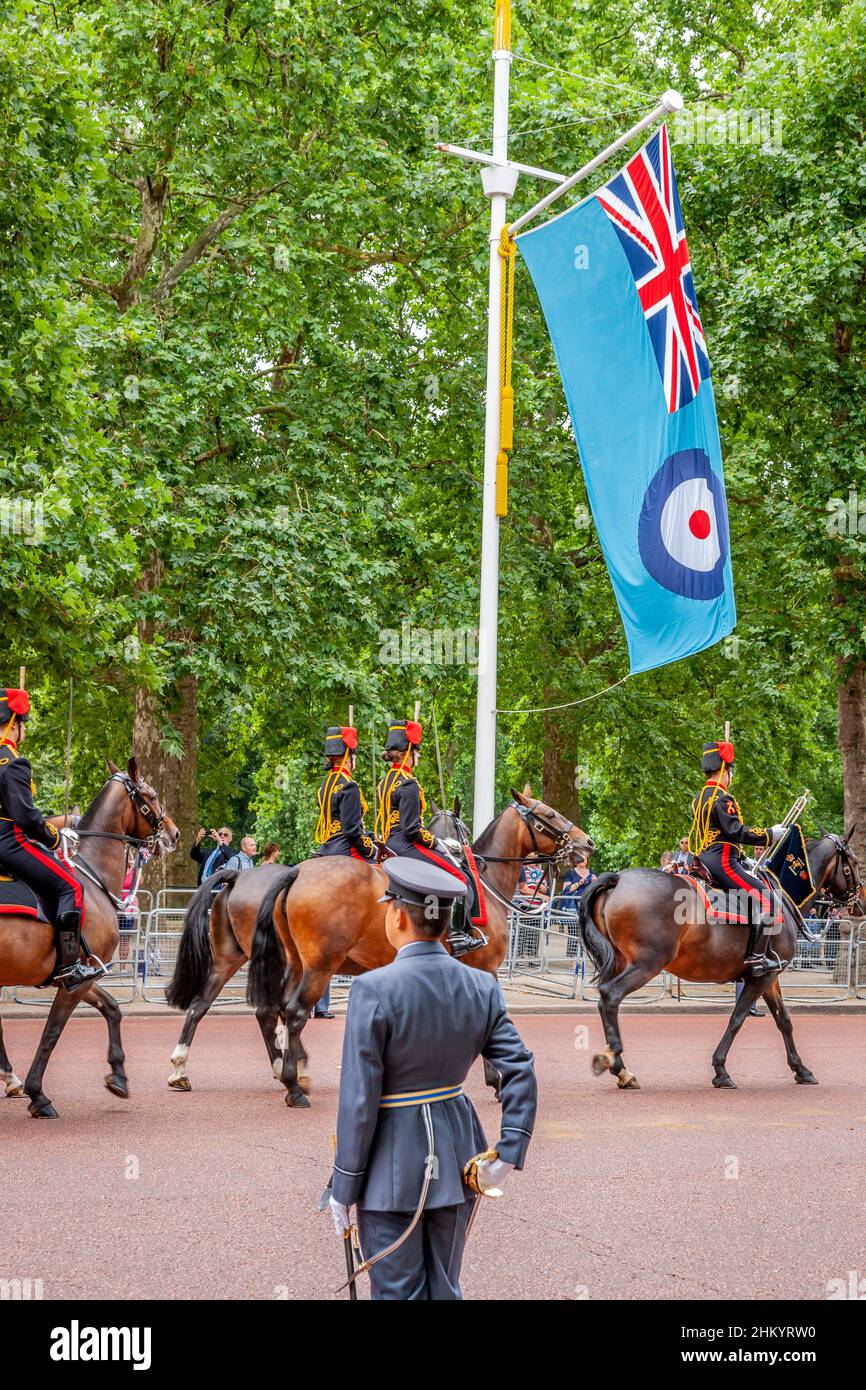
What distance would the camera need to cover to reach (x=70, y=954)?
404 inches

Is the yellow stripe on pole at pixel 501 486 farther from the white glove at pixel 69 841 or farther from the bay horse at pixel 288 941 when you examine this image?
the white glove at pixel 69 841

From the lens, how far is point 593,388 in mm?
15422

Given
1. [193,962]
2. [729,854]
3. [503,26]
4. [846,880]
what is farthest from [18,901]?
[503,26]

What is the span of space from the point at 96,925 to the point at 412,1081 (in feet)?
21.9

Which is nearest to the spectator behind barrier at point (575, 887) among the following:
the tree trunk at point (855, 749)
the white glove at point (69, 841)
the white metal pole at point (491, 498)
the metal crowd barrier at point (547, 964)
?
the metal crowd barrier at point (547, 964)

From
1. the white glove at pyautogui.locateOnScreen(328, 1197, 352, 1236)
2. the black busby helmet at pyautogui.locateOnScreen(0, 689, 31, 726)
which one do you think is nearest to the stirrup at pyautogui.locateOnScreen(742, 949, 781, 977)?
the black busby helmet at pyautogui.locateOnScreen(0, 689, 31, 726)

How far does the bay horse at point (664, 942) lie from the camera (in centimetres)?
1274

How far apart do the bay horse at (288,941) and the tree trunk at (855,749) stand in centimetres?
1129

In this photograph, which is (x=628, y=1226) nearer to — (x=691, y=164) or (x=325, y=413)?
(x=325, y=413)

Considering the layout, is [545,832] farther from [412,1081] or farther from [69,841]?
[412,1081]

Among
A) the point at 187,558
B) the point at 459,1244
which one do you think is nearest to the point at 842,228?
the point at 187,558

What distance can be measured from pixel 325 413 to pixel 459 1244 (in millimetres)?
20431

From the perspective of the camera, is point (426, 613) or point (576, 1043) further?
point (426, 613)

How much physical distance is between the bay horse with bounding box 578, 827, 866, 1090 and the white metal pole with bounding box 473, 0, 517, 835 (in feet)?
11.3
